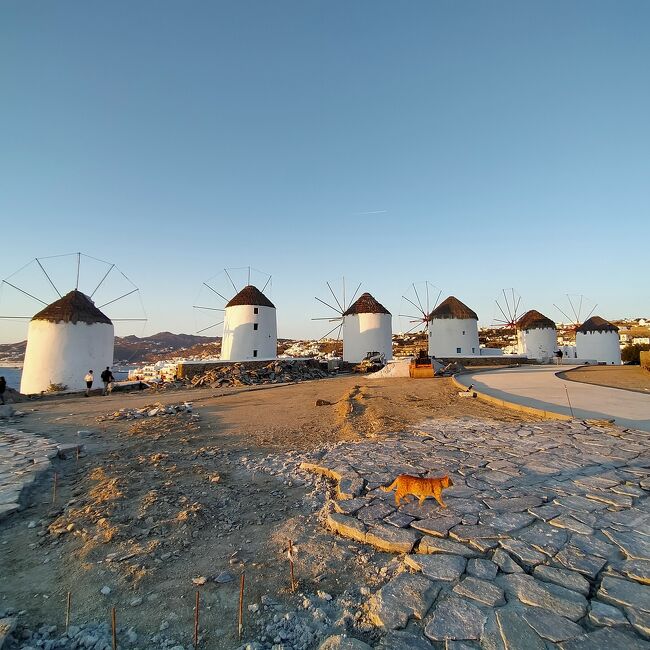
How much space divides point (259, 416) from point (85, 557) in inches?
278

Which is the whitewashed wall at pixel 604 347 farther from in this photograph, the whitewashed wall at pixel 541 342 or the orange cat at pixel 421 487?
the orange cat at pixel 421 487

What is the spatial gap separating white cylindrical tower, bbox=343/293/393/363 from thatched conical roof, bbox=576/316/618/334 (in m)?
22.3

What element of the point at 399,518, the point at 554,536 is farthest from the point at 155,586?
the point at 554,536

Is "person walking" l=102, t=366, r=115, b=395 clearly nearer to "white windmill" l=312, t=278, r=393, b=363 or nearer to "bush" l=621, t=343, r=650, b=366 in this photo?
"white windmill" l=312, t=278, r=393, b=363

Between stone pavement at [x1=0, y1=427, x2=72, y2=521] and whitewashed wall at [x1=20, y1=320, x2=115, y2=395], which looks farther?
whitewashed wall at [x1=20, y1=320, x2=115, y2=395]

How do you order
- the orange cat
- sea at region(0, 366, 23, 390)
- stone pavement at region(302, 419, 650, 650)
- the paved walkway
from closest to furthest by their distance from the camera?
1. stone pavement at region(302, 419, 650, 650)
2. the orange cat
3. the paved walkway
4. sea at region(0, 366, 23, 390)

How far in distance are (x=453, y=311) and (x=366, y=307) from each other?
872cm

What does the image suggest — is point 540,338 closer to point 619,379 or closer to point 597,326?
point 597,326

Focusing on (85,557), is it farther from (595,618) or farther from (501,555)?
(595,618)

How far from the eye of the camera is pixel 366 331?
Answer: 115ft

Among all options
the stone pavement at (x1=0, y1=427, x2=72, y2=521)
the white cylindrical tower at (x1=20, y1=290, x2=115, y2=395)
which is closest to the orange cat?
the stone pavement at (x1=0, y1=427, x2=72, y2=521)

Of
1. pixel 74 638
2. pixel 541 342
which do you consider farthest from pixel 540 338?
pixel 74 638

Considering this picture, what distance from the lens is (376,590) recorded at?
276 cm

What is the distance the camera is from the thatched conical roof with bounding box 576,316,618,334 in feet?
130
